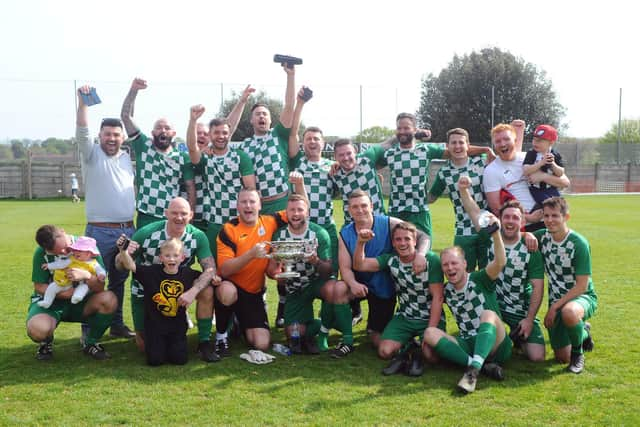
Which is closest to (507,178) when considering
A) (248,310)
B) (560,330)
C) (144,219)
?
(560,330)

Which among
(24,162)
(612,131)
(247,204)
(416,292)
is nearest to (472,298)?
(416,292)

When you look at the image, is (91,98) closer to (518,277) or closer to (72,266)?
(72,266)

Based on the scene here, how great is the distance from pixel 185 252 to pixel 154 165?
1.06 meters

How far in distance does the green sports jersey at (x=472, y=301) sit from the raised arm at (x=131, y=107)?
3.27m

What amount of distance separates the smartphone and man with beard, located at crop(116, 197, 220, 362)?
1290 mm

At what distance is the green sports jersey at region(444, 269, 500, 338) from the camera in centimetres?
460

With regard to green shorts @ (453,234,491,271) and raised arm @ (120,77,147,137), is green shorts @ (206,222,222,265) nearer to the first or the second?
raised arm @ (120,77,147,137)

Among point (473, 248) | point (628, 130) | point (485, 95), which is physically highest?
point (485, 95)

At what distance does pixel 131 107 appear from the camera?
5781 mm

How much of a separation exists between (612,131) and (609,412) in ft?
180

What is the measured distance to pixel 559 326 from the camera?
4.68 m

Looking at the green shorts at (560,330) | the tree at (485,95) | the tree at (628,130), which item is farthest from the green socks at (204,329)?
the tree at (628,130)

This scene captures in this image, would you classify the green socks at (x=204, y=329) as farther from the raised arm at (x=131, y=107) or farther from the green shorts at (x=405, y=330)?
the raised arm at (x=131, y=107)

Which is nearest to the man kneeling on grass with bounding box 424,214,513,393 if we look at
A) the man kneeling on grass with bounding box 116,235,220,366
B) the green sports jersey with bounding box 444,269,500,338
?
the green sports jersey with bounding box 444,269,500,338
